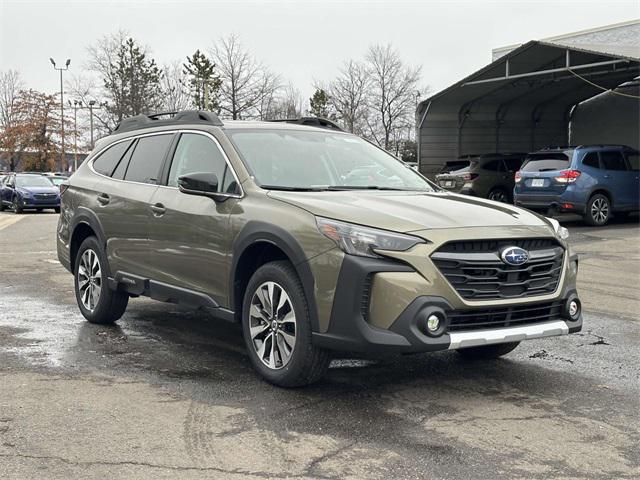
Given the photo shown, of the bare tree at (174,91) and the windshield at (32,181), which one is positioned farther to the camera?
the bare tree at (174,91)

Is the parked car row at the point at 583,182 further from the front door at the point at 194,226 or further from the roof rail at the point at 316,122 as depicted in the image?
the front door at the point at 194,226

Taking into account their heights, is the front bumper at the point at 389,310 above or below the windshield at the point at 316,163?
below

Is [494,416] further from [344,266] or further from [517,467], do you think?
[344,266]

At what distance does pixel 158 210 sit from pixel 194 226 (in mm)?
585

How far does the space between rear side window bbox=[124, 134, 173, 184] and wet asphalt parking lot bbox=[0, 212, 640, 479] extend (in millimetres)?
1357

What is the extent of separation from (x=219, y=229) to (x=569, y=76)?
21788 mm

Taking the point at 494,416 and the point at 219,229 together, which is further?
the point at 219,229

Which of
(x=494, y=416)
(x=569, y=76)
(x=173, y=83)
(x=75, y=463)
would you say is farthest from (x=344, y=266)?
(x=173, y=83)

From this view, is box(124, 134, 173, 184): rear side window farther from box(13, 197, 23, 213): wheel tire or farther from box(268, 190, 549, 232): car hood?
box(13, 197, 23, 213): wheel tire

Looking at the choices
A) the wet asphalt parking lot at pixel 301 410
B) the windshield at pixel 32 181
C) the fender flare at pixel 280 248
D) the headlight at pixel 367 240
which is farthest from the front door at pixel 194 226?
the windshield at pixel 32 181

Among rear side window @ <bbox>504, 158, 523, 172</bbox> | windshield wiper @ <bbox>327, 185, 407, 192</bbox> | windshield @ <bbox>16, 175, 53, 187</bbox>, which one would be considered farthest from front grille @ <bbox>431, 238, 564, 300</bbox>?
windshield @ <bbox>16, 175, 53, 187</bbox>

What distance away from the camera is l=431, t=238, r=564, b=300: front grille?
430 cm

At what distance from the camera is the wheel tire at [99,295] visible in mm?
6668

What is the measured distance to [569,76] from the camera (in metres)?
24.4
